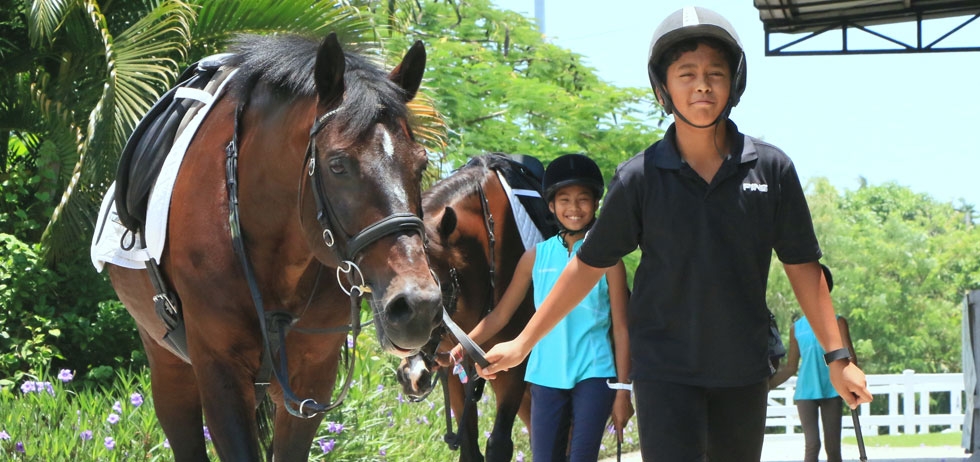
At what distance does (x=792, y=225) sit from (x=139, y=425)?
16.6 ft

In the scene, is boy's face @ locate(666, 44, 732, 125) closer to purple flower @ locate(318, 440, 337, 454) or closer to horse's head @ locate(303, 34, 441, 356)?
horse's head @ locate(303, 34, 441, 356)

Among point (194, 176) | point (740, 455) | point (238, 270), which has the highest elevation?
point (194, 176)

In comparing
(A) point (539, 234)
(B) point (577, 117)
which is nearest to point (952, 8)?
(B) point (577, 117)

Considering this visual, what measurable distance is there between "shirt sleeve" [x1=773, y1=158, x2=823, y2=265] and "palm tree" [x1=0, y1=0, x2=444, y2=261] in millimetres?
6108

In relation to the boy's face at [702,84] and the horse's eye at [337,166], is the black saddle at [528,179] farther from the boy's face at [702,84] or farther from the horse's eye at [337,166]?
the boy's face at [702,84]

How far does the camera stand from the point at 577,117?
16.4m

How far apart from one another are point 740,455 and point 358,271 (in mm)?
1299

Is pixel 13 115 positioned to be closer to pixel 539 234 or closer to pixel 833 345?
pixel 539 234

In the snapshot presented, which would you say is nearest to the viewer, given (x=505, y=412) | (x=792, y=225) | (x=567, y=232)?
(x=792, y=225)

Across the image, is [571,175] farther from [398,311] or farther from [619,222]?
[398,311]

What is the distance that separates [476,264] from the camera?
6.44 metres

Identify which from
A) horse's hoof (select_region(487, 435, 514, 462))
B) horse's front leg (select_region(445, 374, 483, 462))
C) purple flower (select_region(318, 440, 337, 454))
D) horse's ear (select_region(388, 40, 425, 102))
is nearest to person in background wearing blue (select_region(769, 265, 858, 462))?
horse's front leg (select_region(445, 374, 483, 462))

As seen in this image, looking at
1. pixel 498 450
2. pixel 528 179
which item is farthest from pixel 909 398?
pixel 498 450

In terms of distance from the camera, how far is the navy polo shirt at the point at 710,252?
136 inches
